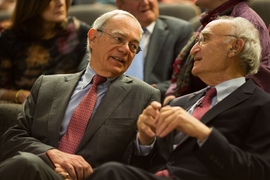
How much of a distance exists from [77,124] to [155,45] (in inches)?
36.0

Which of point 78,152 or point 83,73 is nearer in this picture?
point 78,152

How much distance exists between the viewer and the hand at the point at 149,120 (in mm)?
2104

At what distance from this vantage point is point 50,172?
217cm

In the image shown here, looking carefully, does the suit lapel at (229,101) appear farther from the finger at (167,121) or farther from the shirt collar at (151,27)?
the shirt collar at (151,27)

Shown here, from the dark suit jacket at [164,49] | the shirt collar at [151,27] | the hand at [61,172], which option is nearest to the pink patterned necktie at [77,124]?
the hand at [61,172]

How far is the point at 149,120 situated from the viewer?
6.96ft

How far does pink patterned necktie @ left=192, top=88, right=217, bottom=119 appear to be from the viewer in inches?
89.3

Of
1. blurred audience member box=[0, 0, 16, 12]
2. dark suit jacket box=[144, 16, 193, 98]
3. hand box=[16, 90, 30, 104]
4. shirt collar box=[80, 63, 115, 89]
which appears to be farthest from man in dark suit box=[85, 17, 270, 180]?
A: blurred audience member box=[0, 0, 16, 12]

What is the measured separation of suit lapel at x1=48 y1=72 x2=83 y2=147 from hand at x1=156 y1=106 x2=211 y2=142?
567 mm

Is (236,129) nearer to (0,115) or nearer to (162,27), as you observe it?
(0,115)

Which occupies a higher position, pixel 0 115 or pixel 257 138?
pixel 257 138

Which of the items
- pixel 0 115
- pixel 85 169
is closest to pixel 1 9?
pixel 0 115

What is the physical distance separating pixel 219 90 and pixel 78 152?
55 centimetres

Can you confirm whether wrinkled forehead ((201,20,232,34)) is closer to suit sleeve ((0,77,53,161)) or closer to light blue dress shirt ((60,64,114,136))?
light blue dress shirt ((60,64,114,136))
